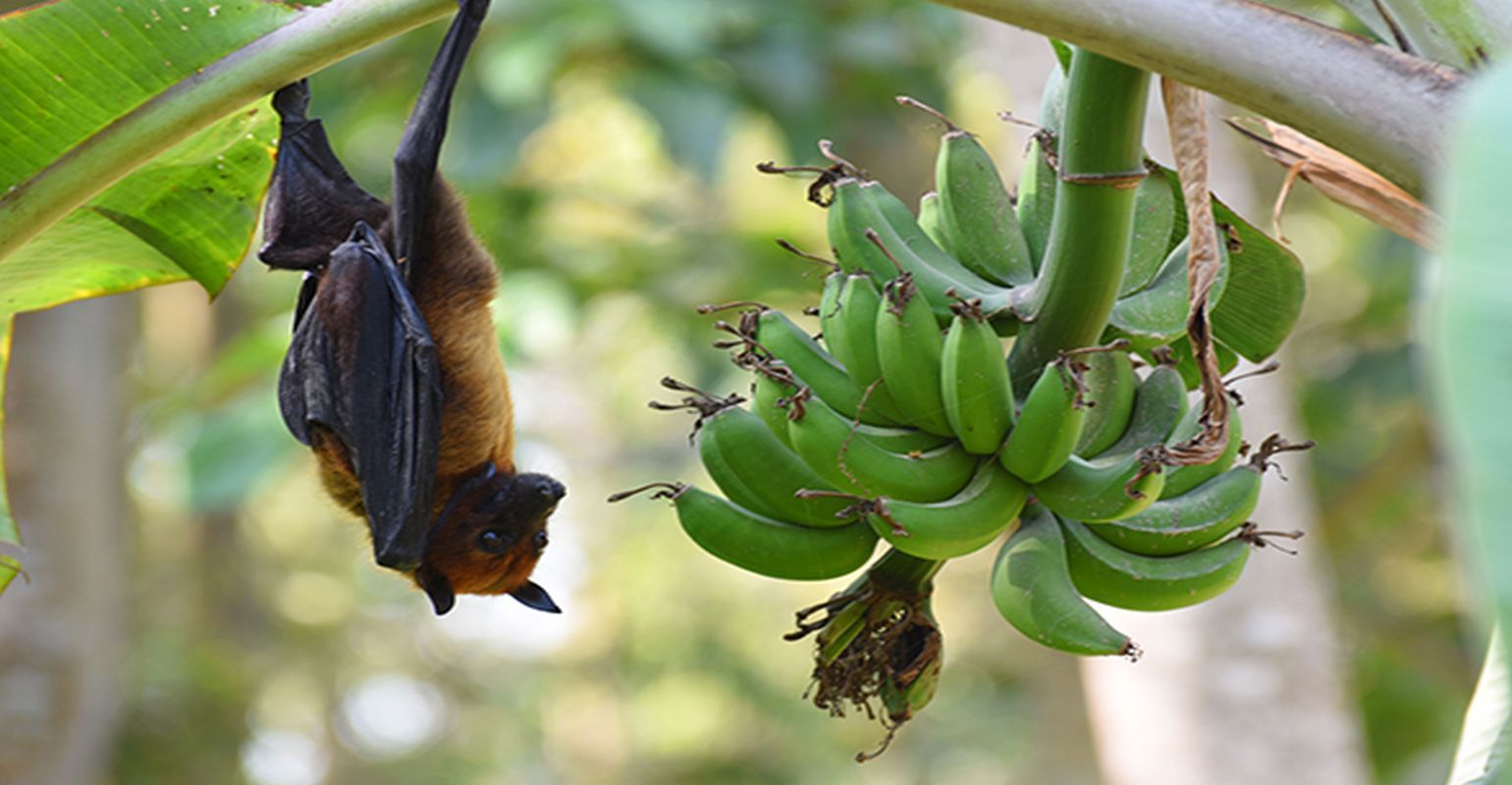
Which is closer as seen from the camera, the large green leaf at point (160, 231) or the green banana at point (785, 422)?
the green banana at point (785, 422)

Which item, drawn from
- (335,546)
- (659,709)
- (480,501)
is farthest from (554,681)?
(480,501)

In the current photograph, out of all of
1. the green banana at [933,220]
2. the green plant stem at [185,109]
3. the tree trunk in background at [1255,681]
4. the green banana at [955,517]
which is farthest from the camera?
the tree trunk in background at [1255,681]

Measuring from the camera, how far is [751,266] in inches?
205

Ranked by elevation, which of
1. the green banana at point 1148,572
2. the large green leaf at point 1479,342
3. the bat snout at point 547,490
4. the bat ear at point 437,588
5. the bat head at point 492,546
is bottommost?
the bat ear at point 437,588

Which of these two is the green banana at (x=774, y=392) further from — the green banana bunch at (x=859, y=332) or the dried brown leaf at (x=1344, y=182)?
the dried brown leaf at (x=1344, y=182)

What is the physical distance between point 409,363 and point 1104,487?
1214 mm

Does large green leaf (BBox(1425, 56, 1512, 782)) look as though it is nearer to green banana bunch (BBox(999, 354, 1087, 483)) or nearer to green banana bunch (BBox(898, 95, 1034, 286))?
green banana bunch (BBox(999, 354, 1087, 483))

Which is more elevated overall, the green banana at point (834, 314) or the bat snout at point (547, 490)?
the green banana at point (834, 314)

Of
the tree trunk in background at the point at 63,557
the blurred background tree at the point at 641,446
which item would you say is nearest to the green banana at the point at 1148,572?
the blurred background tree at the point at 641,446

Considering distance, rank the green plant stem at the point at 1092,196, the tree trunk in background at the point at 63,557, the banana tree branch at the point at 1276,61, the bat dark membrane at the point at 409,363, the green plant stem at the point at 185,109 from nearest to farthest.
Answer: the banana tree branch at the point at 1276,61
the green plant stem at the point at 1092,196
the green plant stem at the point at 185,109
the bat dark membrane at the point at 409,363
the tree trunk in background at the point at 63,557

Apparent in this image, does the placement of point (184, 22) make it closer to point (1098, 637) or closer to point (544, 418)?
point (1098, 637)

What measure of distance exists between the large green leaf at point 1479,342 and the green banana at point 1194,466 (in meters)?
0.97

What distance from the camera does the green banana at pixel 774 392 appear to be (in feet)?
4.94

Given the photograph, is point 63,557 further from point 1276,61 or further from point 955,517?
point 1276,61
